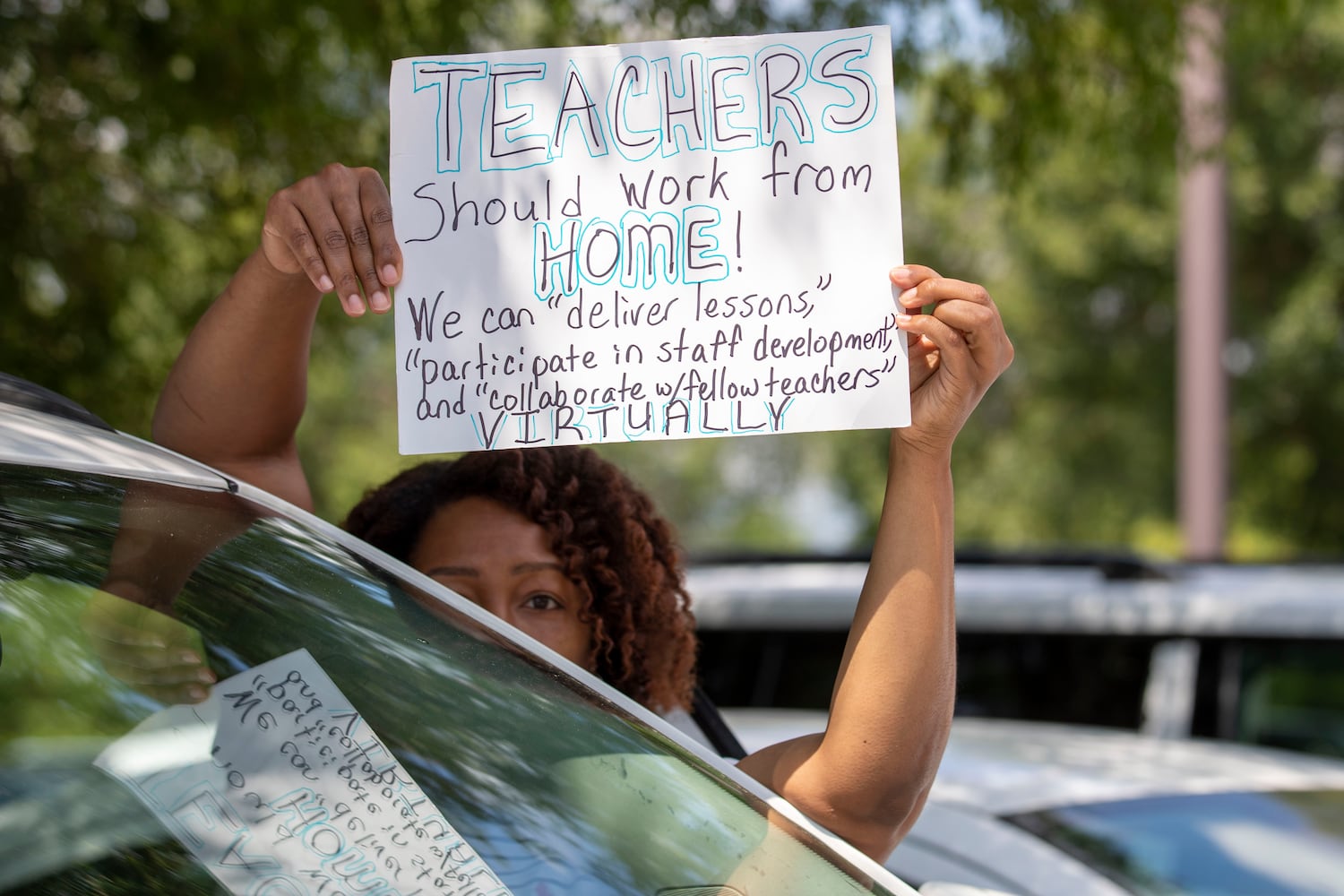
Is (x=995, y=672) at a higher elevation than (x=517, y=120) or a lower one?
lower

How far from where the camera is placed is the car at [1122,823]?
2508 millimetres

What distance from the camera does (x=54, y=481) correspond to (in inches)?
65.9

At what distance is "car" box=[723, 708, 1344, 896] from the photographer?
2.51 metres

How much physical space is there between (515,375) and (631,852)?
2.23ft

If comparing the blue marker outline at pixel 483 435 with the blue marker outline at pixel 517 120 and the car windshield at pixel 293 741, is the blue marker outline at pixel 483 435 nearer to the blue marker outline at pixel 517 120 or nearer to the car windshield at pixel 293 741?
the car windshield at pixel 293 741

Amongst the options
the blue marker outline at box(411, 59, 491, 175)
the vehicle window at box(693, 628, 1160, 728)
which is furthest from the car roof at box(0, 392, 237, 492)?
the vehicle window at box(693, 628, 1160, 728)

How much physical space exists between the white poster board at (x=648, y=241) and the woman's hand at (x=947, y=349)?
1.4 inches

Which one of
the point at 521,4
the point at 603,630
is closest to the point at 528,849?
the point at 603,630

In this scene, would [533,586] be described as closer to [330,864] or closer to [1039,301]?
[330,864]

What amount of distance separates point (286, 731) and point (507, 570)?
76cm

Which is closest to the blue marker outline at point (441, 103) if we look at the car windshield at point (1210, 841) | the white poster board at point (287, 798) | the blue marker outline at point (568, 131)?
the blue marker outline at point (568, 131)

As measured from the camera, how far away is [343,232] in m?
1.94

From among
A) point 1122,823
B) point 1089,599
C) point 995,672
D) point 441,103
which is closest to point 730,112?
point 441,103

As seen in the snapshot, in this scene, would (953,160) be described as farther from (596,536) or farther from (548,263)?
(548,263)
